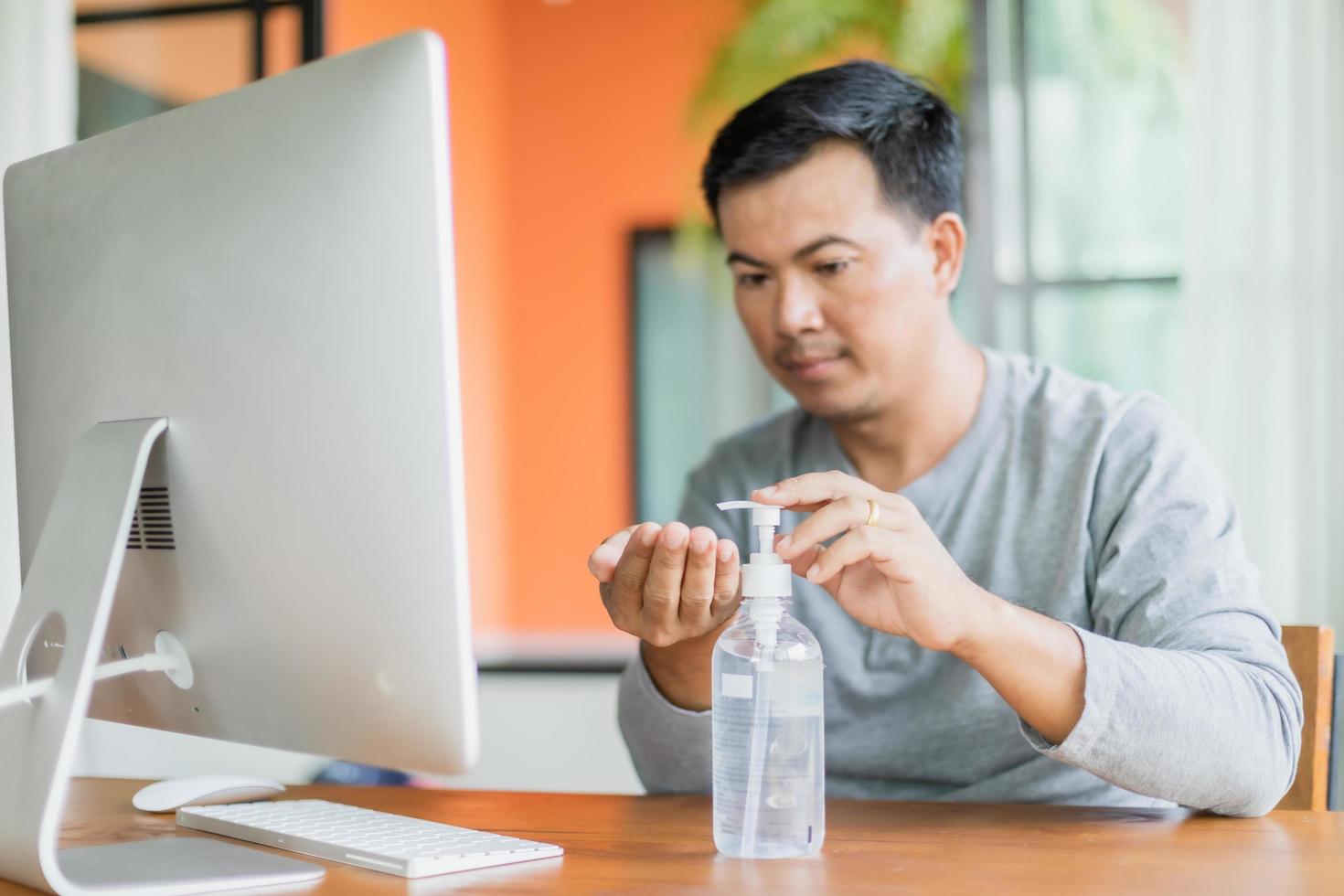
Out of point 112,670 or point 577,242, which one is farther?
point 577,242

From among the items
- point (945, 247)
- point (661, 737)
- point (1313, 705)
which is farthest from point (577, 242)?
point (1313, 705)

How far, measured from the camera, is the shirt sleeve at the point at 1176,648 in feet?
3.26

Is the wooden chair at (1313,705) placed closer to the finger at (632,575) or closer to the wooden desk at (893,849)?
the wooden desk at (893,849)

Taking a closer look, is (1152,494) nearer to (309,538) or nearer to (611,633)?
(309,538)

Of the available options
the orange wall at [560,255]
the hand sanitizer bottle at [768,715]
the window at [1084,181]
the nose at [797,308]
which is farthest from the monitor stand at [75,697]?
the orange wall at [560,255]

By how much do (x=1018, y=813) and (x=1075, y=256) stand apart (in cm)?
253

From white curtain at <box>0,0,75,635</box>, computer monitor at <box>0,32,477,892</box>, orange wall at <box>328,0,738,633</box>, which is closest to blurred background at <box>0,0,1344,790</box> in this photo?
white curtain at <box>0,0,75,635</box>

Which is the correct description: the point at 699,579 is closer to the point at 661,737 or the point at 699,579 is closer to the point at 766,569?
the point at 766,569

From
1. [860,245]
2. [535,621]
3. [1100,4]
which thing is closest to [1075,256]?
[1100,4]

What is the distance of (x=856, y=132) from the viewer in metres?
1.44

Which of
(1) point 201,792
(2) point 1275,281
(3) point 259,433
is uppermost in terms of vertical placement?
(2) point 1275,281

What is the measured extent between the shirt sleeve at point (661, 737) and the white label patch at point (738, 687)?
33 cm

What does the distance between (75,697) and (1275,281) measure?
9.76ft

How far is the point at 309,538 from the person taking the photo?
0.81m
